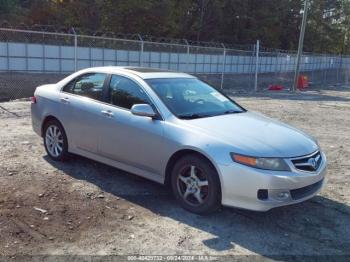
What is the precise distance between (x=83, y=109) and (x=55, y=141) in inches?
34.6

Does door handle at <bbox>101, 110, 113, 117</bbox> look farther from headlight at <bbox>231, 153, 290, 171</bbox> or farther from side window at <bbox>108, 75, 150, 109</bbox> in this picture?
headlight at <bbox>231, 153, 290, 171</bbox>

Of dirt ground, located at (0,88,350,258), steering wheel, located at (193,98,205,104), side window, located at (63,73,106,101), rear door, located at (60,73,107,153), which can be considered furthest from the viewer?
side window, located at (63,73,106,101)

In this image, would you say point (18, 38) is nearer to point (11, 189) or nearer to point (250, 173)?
point (11, 189)

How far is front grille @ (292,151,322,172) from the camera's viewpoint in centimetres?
462

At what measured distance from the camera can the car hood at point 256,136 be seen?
454 cm

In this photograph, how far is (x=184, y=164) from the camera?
15.9ft

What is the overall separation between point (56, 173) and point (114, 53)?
15.0 meters

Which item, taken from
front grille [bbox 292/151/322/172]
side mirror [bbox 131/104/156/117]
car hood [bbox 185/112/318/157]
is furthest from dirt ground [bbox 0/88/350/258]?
side mirror [bbox 131/104/156/117]

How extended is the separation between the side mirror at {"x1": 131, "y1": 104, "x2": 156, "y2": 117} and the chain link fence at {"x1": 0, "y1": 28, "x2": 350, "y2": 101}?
9913 millimetres

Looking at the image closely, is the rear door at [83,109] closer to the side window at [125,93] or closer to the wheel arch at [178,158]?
the side window at [125,93]

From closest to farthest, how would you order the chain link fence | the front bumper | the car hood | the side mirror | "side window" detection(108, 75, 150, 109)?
the front bumper → the car hood → the side mirror → "side window" detection(108, 75, 150, 109) → the chain link fence

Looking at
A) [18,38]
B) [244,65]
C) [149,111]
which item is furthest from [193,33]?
[149,111]

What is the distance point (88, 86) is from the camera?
20.3 feet

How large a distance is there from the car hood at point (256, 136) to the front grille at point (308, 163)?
0.06 m
